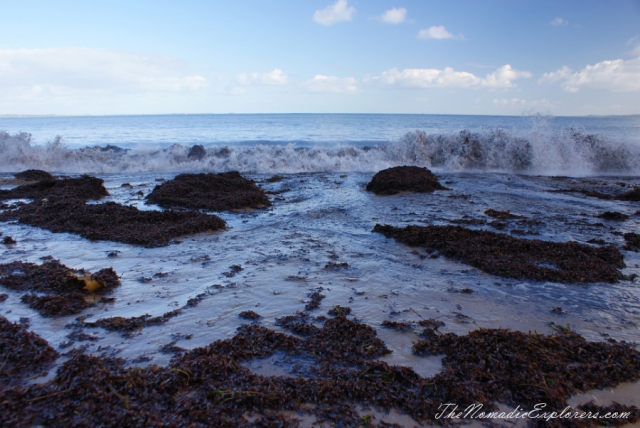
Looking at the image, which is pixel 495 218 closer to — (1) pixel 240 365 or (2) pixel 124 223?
(1) pixel 240 365

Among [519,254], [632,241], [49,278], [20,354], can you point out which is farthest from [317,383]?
[632,241]

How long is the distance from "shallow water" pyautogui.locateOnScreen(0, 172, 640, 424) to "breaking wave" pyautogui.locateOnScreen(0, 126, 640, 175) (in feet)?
30.3

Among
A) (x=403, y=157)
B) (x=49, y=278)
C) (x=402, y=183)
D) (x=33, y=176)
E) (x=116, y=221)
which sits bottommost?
(x=49, y=278)

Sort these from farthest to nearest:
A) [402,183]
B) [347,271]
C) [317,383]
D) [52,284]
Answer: [402,183] < [347,271] < [52,284] < [317,383]

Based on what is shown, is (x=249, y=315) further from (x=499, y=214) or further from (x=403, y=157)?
(x=403, y=157)

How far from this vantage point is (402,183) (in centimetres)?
1080

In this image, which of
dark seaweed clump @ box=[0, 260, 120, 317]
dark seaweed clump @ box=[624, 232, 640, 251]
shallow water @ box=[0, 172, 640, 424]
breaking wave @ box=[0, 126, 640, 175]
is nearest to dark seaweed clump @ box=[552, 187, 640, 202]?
shallow water @ box=[0, 172, 640, 424]

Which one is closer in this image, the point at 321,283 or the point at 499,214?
the point at 321,283

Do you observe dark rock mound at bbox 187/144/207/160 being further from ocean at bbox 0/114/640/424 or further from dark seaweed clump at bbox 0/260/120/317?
dark seaweed clump at bbox 0/260/120/317

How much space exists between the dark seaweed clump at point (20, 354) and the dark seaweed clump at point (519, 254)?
464cm

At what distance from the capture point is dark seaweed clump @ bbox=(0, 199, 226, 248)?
242 inches

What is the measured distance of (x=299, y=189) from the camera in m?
11.5

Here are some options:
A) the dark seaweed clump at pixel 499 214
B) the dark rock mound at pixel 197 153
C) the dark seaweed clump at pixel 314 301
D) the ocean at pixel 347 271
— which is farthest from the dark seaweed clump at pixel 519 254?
the dark rock mound at pixel 197 153

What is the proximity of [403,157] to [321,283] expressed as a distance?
15809 mm
